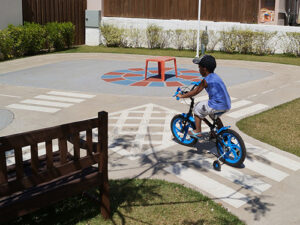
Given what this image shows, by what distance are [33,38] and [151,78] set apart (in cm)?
755

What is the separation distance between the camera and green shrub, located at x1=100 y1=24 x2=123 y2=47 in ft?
70.7

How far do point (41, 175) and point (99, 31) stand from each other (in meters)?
19.5

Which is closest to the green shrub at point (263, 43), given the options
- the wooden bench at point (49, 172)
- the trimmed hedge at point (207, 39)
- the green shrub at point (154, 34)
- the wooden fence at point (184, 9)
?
the trimmed hedge at point (207, 39)

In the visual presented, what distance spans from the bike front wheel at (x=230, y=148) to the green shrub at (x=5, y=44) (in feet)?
41.9

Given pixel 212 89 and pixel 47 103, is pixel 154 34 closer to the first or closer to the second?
pixel 47 103

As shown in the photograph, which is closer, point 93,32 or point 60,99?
point 60,99

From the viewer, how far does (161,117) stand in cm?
835

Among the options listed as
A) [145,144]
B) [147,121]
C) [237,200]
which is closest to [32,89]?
[147,121]

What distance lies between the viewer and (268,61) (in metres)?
16.9

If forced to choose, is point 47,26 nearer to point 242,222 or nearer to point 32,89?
point 32,89

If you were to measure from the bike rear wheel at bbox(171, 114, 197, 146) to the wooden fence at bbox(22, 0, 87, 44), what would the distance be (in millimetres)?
14029

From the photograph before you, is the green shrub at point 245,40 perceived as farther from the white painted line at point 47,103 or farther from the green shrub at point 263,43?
the white painted line at point 47,103

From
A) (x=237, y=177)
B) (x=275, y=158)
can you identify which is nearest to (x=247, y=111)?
(x=275, y=158)

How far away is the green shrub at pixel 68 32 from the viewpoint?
19598 millimetres
